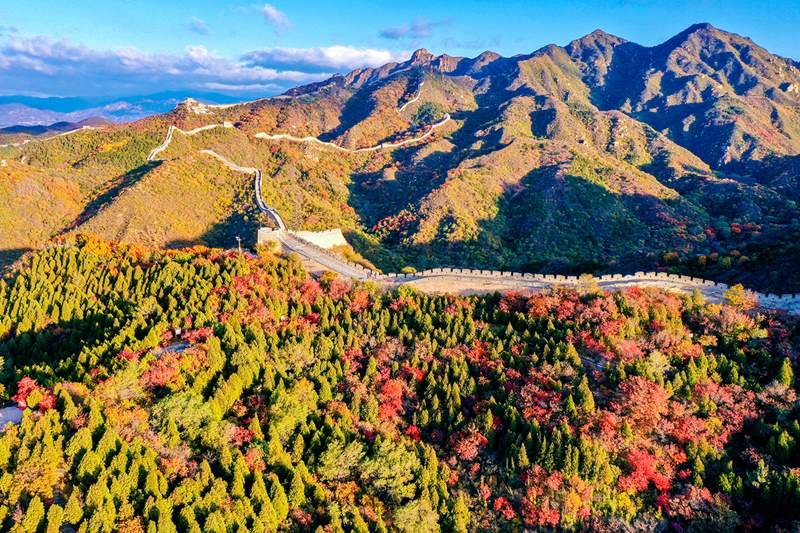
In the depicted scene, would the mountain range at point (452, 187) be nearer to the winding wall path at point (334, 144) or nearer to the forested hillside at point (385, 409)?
the winding wall path at point (334, 144)

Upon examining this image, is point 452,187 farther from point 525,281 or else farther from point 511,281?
point 525,281

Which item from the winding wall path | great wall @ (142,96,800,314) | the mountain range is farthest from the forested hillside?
the winding wall path

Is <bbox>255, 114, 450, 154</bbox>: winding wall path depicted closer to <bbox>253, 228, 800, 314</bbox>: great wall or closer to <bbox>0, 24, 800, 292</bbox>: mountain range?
<bbox>0, 24, 800, 292</bbox>: mountain range

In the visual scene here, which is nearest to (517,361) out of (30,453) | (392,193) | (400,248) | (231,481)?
(231,481)

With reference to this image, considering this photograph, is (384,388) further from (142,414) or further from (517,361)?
(142,414)

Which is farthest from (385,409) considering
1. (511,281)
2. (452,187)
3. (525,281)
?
(452,187)

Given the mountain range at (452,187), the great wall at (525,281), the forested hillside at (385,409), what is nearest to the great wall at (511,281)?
the great wall at (525,281)

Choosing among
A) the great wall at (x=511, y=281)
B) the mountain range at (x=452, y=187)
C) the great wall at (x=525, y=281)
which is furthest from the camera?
the mountain range at (x=452, y=187)
